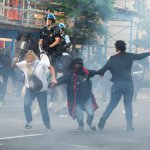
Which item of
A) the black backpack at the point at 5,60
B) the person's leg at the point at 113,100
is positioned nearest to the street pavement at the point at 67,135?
the person's leg at the point at 113,100

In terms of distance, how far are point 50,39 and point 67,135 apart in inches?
153

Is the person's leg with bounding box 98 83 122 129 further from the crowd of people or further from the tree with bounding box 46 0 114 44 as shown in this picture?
the tree with bounding box 46 0 114 44

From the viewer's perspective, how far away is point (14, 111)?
15.8 meters

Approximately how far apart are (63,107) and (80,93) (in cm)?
342

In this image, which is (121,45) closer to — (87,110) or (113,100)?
(113,100)

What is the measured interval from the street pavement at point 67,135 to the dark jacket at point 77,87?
19.6 inches

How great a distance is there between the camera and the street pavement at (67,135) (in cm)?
1030

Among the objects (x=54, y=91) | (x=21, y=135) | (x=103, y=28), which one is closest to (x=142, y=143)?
(x=21, y=135)

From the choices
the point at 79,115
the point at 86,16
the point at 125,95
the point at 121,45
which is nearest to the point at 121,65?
the point at 121,45

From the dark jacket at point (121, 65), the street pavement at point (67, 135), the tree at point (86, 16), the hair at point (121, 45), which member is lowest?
the street pavement at point (67, 135)

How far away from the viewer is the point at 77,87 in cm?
1265

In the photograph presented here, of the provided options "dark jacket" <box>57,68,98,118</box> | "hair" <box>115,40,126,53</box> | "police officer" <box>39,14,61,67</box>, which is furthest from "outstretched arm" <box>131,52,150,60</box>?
"police officer" <box>39,14,61,67</box>

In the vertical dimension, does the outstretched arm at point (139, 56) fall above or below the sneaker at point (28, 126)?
above

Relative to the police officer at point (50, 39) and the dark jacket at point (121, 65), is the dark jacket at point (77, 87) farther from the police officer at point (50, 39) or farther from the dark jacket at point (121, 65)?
the police officer at point (50, 39)
